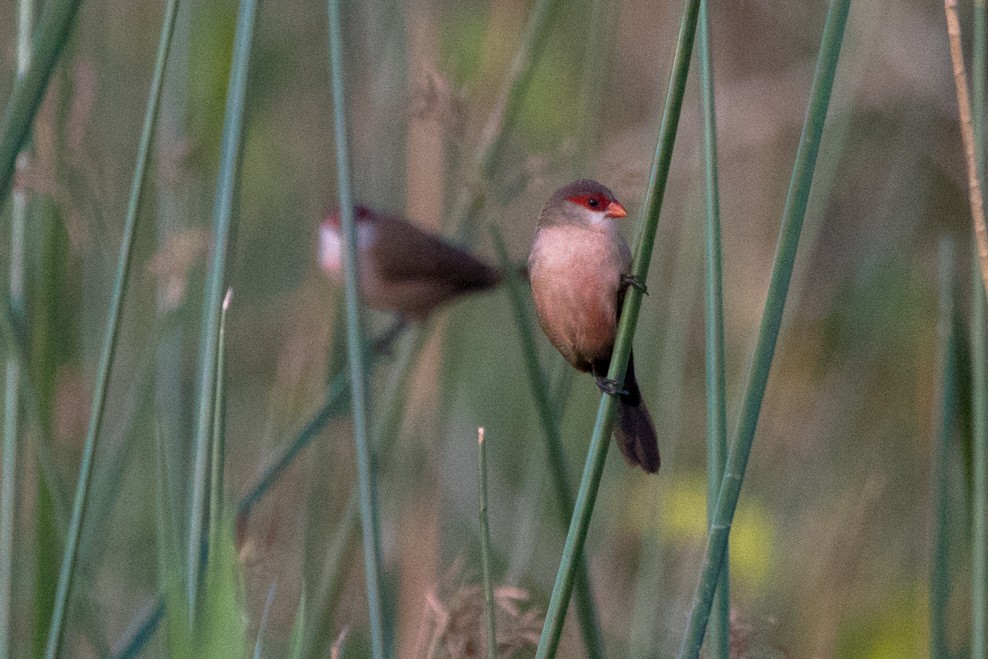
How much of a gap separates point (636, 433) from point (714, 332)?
438 millimetres

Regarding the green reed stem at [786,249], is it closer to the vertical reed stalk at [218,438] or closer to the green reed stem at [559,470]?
the green reed stem at [559,470]

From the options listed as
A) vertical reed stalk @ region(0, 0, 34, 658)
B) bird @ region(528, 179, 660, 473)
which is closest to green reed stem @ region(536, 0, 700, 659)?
bird @ region(528, 179, 660, 473)

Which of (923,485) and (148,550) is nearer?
(148,550)

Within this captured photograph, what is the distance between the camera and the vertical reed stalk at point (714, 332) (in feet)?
4.09

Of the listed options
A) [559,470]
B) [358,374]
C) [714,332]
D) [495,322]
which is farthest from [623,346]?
[495,322]

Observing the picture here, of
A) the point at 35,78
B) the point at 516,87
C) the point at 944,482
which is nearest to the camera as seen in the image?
the point at 35,78

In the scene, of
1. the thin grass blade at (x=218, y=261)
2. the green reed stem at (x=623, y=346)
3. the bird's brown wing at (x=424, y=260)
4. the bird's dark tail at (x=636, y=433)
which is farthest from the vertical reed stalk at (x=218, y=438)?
the bird's brown wing at (x=424, y=260)

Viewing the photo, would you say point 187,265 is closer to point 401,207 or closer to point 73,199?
point 73,199

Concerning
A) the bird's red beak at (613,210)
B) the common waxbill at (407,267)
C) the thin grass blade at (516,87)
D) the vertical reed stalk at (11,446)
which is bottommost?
the common waxbill at (407,267)

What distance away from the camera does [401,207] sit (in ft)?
10.8

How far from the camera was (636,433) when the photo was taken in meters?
1.68

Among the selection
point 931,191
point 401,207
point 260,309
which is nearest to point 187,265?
point 401,207

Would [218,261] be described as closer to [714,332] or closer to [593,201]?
[714,332]

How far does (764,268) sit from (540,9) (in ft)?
7.11
